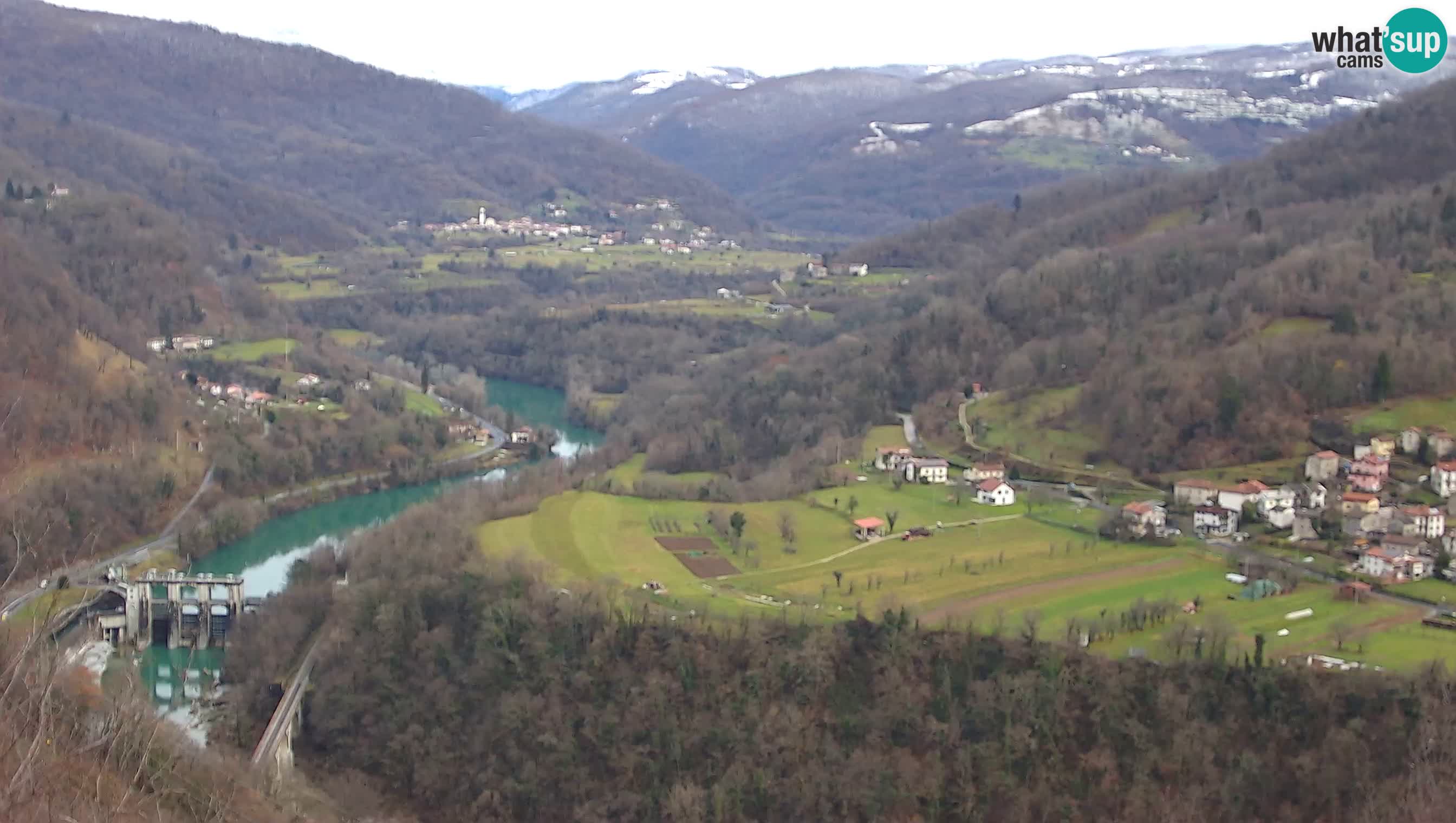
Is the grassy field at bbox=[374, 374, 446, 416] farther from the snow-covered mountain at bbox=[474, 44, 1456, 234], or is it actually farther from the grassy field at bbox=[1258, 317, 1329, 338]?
the snow-covered mountain at bbox=[474, 44, 1456, 234]

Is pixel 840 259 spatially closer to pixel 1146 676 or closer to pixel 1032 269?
pixel 1032 269

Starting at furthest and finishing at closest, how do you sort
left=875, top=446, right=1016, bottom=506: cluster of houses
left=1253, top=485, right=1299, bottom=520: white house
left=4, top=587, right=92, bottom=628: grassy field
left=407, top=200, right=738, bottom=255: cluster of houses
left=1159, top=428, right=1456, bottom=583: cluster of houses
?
left=407, top=200, right=738, bottom=255: cluster of houses, left=875, top=446, right=1016, bottom=506: cluster of houses, left=4, top=587, right=92, bottom=628: grassy field, left=1253, top=485, right=1299, bottom=520: white house, left=1159, top=428, right=1456, bottom=583: cluster of houses

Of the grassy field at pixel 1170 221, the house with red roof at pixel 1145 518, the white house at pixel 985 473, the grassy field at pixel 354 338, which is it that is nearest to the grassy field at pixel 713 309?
the grassy field at pixel 354 338

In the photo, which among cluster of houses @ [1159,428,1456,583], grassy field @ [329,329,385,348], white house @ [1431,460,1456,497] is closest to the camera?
cluster of houses @ [1159,428,1456,583]

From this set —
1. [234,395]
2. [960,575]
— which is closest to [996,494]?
[960,575]

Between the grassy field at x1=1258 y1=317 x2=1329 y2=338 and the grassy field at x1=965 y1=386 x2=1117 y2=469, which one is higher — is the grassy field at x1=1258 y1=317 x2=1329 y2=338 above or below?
above

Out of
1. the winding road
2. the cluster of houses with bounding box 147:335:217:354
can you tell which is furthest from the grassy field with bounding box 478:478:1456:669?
the cluster of houses with bounding box 147:335:217:354

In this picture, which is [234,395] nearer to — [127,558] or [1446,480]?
[127,558]
